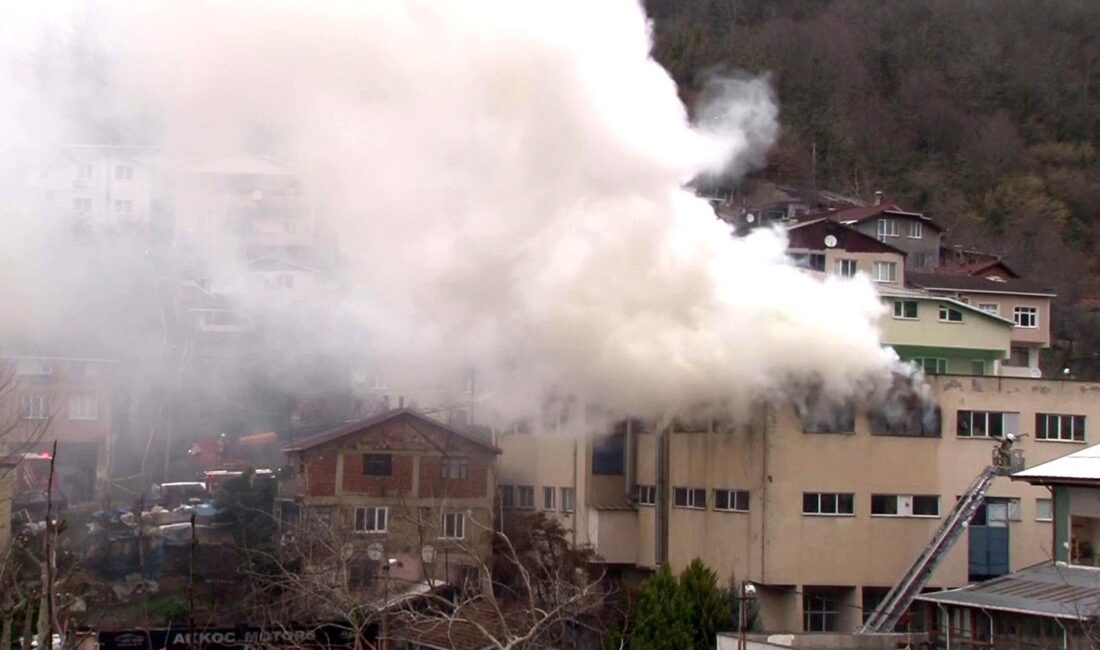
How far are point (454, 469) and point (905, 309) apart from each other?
1786 centimetres

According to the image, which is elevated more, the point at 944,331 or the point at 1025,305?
the point at 1025,305

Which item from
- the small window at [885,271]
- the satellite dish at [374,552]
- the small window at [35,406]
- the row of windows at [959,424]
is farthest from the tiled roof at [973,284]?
the small window at [35,406]

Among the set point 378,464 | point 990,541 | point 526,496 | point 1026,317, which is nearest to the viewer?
point 990,541

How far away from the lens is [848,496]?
40.8 metres

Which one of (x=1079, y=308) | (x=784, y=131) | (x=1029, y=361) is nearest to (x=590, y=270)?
(x=1029, y=361)

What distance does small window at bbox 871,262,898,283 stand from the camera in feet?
200

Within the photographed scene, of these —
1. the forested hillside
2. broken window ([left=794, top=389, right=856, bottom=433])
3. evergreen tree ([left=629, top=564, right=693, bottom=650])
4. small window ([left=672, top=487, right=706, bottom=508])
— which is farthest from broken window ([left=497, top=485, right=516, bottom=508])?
the forested hillside

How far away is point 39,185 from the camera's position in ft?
110

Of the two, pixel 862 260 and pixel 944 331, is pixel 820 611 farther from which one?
pixel 862 260

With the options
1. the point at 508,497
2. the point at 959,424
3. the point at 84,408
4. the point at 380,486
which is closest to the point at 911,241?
the point at 959,424

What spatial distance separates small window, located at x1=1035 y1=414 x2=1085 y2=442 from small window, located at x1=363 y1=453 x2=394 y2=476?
17.4m

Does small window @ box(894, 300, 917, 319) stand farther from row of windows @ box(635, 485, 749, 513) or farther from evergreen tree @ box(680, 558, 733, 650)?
evergreen tree @ box(680, 558, 733, 650)

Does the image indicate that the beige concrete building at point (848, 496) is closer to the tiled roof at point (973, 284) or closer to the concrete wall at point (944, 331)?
the concrete wall at point (944, 331)

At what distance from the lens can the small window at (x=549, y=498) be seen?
A: 47156 mm
